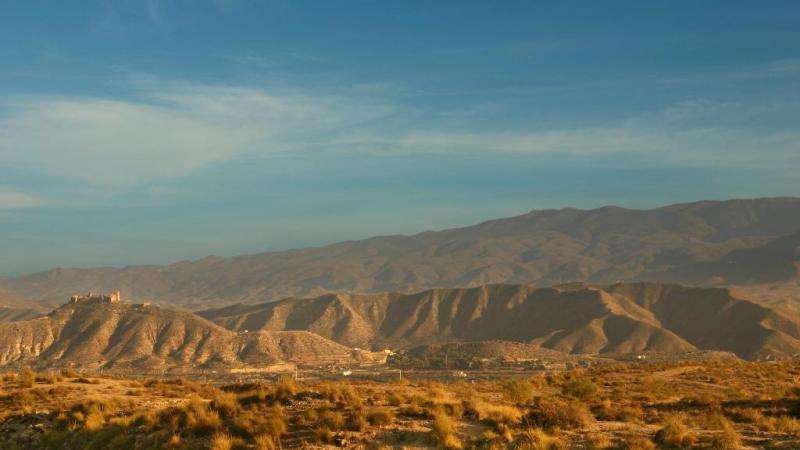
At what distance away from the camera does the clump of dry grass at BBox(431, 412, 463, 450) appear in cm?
1850

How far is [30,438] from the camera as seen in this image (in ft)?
77.4

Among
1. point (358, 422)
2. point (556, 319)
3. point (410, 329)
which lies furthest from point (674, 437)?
point (410, 329)

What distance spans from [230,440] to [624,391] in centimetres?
1801

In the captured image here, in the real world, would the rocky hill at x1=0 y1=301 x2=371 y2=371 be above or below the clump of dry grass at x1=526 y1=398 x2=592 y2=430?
below

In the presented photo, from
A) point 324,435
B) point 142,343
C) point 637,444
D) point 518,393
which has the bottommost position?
point 142,343

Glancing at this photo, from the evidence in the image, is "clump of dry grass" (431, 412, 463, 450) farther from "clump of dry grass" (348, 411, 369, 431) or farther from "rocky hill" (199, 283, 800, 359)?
"rocky hill" (199, 283, 800, 359)

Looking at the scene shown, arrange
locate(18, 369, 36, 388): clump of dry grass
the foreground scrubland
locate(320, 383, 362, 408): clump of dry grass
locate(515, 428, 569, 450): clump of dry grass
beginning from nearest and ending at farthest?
locate(515, 428, 569, 450): clump of dry grass, the foreground scrubland, locate(320, 383, 362, 408): clump of dry grass, locate(18, 369, 36, 388): clump of dry grass

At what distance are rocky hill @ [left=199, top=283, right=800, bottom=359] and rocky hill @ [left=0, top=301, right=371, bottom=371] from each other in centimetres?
3240

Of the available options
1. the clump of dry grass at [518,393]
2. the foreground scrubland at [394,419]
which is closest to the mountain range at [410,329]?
the foreground scrubland at [394,419]

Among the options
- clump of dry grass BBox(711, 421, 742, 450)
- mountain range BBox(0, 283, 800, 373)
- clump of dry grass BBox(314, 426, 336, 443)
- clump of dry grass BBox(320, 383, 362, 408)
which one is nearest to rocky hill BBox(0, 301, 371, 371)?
mountain range BBox(0, 283, 800, 373)

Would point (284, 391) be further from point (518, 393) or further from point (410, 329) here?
point (410, 329)

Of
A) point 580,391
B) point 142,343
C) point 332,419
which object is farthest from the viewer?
point 142,343

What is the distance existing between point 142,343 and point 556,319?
7915cm

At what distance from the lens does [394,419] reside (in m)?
20.9
